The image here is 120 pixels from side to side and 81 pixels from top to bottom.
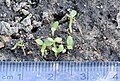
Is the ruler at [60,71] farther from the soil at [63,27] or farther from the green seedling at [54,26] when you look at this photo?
the green seedling at [54,26]

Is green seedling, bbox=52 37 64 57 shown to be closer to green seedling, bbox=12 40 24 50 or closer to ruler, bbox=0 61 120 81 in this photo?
ruler, bbox=0 61 120 81

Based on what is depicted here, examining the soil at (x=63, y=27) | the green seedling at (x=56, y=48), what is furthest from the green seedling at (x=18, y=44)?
the green seedling at (x=56, y=48)

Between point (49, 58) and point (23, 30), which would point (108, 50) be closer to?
point (49, 58)

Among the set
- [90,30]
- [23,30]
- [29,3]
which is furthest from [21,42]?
[90,30]

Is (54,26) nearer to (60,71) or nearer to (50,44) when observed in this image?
(50,44)

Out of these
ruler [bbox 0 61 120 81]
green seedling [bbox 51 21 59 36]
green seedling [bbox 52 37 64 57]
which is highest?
green seedling [bbox 51 21 59 36]

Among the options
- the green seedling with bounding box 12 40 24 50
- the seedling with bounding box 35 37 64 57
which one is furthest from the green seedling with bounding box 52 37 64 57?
the green seedling with bounding box 12 40 24 50
